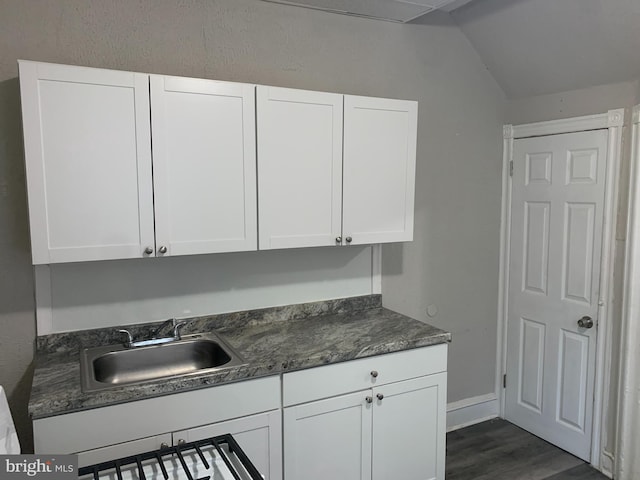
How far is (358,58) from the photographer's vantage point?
2.85 meters

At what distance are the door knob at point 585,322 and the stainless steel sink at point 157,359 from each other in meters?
2.08

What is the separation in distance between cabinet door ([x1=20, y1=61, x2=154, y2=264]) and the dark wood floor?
2.30 meters

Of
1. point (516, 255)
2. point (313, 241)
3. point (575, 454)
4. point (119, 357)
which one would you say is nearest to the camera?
point (119, 357)

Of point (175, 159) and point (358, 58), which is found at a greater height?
point (358, 58)

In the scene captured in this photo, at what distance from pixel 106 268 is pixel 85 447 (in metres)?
0.82

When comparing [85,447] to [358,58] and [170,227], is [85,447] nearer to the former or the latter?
[170,227]

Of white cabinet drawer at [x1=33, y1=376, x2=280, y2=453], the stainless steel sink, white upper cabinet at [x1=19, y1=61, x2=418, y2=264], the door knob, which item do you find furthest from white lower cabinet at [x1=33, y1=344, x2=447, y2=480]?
the door knob

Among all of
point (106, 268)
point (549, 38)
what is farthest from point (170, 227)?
point (549, 38)

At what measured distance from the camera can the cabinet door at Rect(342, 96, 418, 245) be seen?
247cm

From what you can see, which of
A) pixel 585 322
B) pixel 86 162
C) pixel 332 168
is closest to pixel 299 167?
pixel 332 168

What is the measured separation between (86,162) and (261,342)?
1.10m

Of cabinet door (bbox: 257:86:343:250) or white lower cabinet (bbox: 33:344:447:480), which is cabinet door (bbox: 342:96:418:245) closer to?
cabinet door (bbox: 257:86:343:250)

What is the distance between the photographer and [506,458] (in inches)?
121

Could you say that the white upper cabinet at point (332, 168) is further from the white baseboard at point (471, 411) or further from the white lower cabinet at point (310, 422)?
the white baseboard at point (471, 411)
